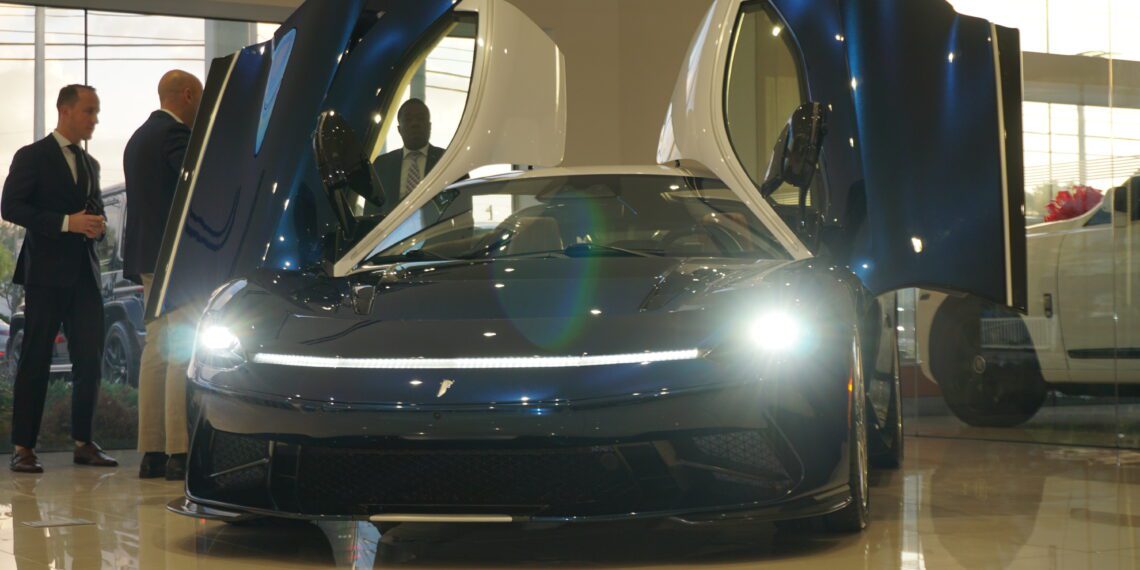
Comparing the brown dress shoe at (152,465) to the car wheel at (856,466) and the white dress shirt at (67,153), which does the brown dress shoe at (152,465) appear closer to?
the white dress shirt at (67,153)

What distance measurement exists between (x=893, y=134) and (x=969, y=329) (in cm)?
409

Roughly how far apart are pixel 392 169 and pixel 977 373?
4.22 metres

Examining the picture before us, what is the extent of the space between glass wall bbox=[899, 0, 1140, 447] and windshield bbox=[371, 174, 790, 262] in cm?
358

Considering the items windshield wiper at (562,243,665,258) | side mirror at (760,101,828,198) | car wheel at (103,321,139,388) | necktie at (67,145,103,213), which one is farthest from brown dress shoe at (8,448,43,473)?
side mirror at (760,101,828,198)

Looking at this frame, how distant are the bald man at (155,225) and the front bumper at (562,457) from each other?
118 inches

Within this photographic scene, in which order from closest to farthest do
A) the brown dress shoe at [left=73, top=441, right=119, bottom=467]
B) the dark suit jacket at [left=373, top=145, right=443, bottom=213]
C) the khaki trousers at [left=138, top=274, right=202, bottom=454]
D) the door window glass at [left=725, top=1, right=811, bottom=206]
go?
the dark suit jacket at [left=373, top=145, right=443, bottom=213]
the khaki trousers at [left=138, top=274, right=202, bottom=454]
the brown dress shoe at [left=73, top=441, right=119, bottom=467]
the door window glass at [left=725, top=1, right=811, bottom=206]

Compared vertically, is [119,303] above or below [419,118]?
below

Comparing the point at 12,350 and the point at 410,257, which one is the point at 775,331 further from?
the point at 12,350

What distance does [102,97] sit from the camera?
7945 millimetres

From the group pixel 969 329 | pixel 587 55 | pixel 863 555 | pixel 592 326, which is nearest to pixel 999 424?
pixel 969 329

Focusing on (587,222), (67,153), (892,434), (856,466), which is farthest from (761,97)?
(856,466)

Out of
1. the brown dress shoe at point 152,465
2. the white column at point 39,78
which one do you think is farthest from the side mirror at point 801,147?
the white column at point 39,78

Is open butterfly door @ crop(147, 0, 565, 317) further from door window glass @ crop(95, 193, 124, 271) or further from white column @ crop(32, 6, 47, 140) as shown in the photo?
door window glass @ crop(95, 193, 124, 271)

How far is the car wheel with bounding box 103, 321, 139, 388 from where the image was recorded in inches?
319
